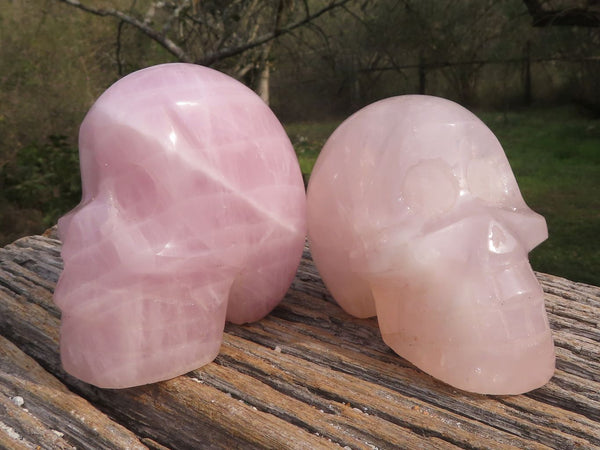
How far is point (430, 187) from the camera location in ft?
2.81

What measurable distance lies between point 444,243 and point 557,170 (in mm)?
1637

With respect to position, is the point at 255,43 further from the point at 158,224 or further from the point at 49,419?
the point at 49,419

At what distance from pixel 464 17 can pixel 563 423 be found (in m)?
2.04

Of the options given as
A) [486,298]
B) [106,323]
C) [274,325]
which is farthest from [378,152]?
[106,323]

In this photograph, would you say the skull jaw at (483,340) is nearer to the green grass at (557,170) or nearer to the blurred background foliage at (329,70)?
the green grass at (557,170)

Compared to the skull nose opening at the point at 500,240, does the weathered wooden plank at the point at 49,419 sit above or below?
below

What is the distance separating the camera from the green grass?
1878 millimetres

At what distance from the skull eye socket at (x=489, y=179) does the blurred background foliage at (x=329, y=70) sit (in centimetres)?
123

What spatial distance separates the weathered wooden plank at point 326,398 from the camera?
2.48 feet

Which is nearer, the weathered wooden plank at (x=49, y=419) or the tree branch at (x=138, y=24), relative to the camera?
the weathered wooden plank at (x=49, y=419)

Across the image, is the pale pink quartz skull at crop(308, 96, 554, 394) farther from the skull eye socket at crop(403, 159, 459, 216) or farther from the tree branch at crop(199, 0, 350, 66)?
the tree branch at crop(199, 0, 350, 66)

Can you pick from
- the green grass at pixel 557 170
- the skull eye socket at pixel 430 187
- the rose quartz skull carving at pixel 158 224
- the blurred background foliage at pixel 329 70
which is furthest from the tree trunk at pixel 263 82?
the skull eye socket at pixel 430 187

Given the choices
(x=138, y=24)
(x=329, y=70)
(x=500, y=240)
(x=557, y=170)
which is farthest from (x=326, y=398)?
(x=329, y=70)

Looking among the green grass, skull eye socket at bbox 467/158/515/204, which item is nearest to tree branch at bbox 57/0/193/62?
the green grass
